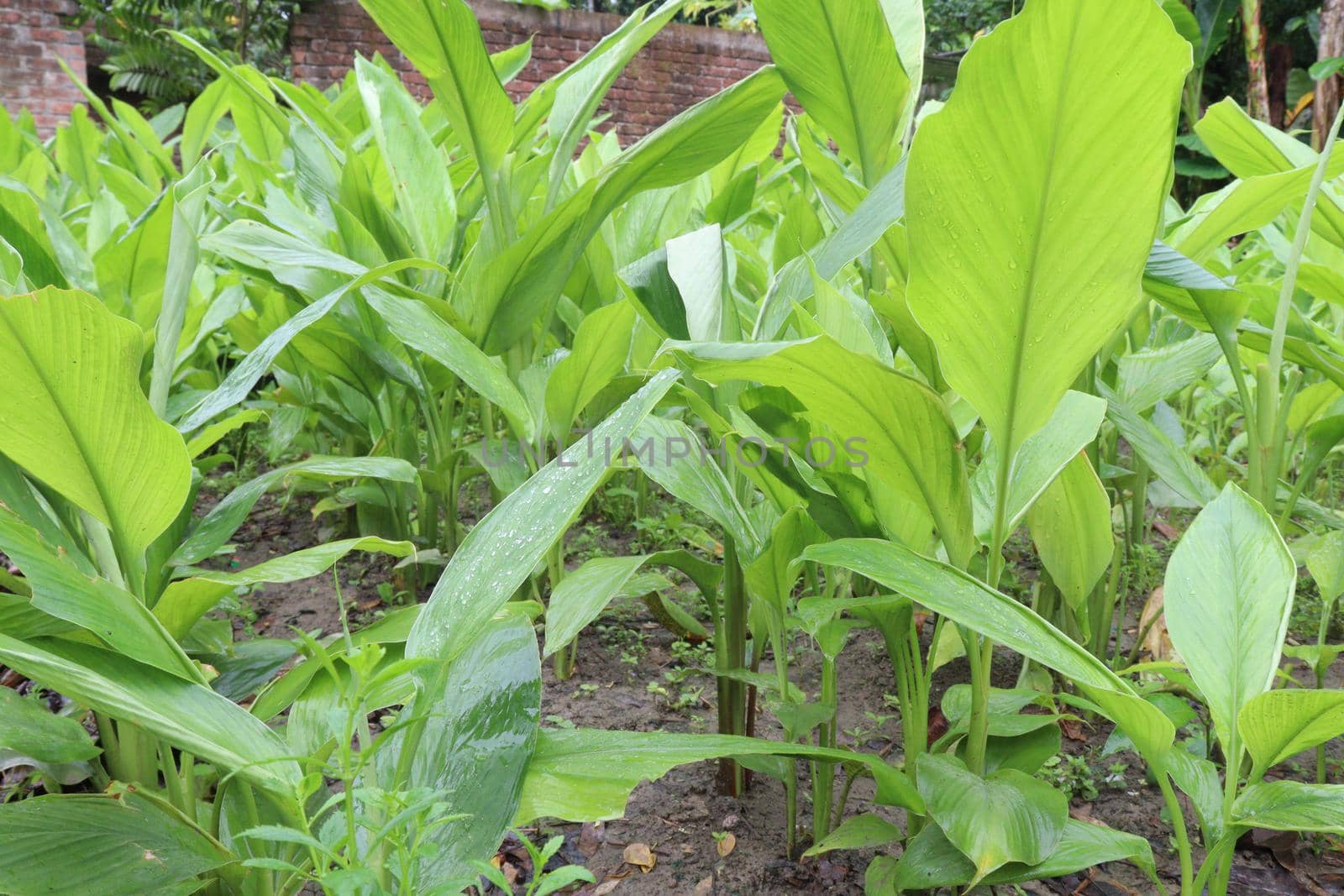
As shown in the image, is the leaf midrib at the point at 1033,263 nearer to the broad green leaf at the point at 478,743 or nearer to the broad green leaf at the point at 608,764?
the broad green leaf at the point at 608,764

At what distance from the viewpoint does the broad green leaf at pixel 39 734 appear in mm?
575

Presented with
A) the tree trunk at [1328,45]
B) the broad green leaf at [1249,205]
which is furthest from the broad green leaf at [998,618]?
the tree trunk at [1328,45]

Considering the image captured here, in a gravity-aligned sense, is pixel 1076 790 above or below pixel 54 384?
below

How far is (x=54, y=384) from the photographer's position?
1.88 ft

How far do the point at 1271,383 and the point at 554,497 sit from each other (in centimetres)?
73

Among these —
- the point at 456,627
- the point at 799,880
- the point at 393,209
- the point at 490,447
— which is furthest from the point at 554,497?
the point at 393,209

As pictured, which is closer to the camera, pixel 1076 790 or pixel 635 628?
pixel 1076 790

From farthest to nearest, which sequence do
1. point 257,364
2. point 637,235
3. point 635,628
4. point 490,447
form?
point 637,235 → point 635,628 → point 490,447 → point 257,364

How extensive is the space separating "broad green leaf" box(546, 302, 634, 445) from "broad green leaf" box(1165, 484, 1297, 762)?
538 millimetres

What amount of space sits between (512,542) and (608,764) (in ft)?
0.52

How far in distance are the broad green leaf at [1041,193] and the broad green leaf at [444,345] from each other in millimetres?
481

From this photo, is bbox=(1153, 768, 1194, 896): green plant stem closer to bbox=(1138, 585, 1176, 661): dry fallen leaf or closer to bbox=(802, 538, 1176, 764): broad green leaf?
bbox=(802, 538, 1176, 764): broad green leaf

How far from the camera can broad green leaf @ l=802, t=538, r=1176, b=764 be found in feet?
1.73

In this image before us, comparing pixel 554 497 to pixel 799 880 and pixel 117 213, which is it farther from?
pixel 117 213
